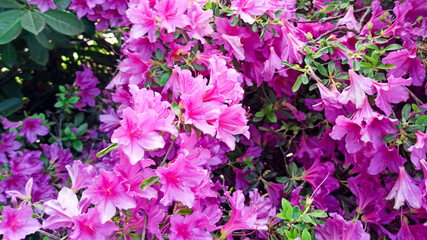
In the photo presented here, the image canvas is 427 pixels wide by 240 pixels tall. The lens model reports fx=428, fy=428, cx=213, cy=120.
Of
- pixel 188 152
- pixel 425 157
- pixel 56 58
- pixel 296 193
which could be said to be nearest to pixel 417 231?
pixel 425 157

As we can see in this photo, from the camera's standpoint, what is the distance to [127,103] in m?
1.52

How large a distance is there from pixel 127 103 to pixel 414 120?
0.94m

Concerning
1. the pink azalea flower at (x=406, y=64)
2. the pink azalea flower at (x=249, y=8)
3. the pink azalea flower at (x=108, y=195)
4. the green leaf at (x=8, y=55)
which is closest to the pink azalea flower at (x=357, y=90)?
the pink azalea flower at (x=406, y=64)

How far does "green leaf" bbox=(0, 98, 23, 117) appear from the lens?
6.88ft

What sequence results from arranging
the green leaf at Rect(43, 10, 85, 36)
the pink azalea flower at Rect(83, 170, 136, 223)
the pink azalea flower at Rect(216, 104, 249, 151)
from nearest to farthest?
1. the pink azalea flower at Rect(83, 170, 136, 223)
2. the pink azalea flower at Rect(216, 104, 249, 151)
3. the green leaf at Rect(43, 10, 85, 36)

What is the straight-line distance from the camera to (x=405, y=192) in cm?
124

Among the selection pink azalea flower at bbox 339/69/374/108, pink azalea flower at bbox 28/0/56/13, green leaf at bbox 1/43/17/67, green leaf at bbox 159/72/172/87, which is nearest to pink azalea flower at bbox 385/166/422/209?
pink azalea flower at bbox 339/69/374/108

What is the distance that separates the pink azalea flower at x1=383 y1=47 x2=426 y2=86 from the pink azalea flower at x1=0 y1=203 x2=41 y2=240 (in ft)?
3.70

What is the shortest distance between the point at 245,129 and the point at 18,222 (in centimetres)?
65

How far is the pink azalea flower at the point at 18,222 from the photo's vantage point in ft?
3.67

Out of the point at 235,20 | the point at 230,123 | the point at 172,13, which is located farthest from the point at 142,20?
the point at 230,123

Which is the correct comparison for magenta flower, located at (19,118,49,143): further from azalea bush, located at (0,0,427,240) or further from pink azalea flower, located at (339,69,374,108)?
pink azalea flower, located at (339,69,374,108)

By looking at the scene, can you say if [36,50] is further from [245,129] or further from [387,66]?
[387,66]

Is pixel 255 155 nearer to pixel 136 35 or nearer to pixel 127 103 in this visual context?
pixel 127 103
